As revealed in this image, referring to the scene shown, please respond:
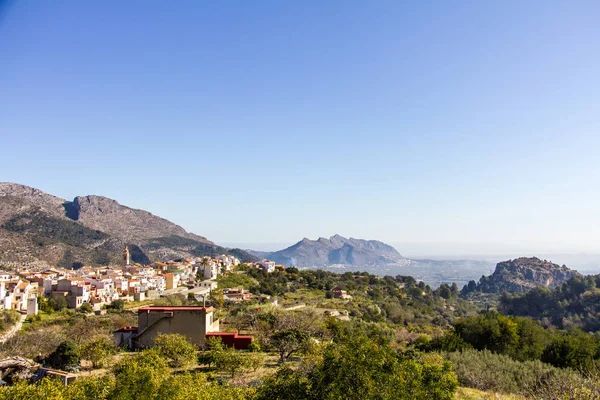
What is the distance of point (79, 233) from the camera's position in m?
113

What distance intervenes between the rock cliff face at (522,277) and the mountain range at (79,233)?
88.9 meters

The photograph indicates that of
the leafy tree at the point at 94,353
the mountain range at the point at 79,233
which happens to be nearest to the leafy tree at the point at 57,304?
the leafy tree at the point at 94,353

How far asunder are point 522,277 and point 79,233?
414 feet

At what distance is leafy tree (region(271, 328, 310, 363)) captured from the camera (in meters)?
19.4

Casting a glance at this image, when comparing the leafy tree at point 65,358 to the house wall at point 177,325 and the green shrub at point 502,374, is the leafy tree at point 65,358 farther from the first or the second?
the green shrub at point 502,374

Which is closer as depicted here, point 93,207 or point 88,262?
point 88,262

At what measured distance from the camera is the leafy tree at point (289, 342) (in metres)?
19.4

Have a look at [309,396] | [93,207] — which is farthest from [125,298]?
[93,207]

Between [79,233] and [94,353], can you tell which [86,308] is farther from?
[79,233]

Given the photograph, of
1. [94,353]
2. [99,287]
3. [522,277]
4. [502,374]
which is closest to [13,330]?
[94,353]

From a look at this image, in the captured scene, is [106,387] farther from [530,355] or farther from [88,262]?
[88,262]

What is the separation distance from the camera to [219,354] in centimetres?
1669

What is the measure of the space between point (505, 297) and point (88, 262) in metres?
85.4

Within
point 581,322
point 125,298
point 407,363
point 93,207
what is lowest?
point 581,322
